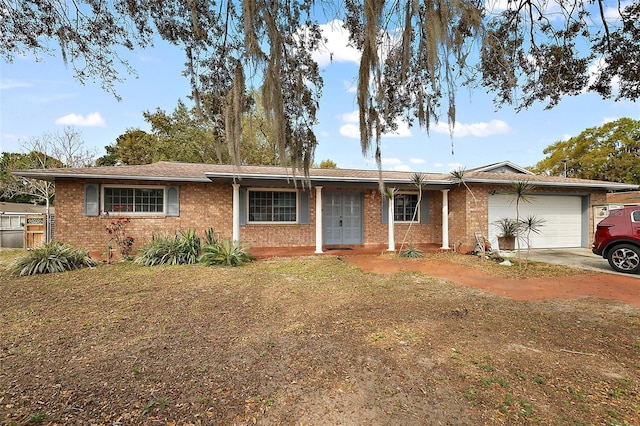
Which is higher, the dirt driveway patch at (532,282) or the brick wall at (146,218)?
the brick wall at (146,218)

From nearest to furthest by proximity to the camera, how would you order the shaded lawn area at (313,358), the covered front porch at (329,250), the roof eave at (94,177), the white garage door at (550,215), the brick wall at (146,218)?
the shaded lawn area at (313,358) < the roof eave at (94,177) < the brick wall at (146,218) < the covered front porch at (329,250) < the white garage door at (550,215)

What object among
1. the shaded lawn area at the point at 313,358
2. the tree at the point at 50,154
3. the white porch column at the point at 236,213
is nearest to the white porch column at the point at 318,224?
the white porch column at the point at 236,213

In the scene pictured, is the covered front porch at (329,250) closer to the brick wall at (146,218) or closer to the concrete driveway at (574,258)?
the brick wall at (146,218)

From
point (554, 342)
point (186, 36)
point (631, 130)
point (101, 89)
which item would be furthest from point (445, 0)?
point (631, 130)

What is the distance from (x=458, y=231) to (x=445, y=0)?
8.81m

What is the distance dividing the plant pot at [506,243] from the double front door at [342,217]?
180 inches

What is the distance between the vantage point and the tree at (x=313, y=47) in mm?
2955

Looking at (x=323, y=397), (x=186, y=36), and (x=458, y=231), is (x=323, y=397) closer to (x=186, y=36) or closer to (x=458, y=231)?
(x=186, y=36)

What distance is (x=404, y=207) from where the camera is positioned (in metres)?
11.6

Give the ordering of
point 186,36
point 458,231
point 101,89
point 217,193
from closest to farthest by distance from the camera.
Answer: point 186,36 < point 101,89 < point 217,193 < point 458,231

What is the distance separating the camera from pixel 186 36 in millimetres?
3453

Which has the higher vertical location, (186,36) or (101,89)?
(186,36)

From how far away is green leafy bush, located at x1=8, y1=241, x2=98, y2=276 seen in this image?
661cm

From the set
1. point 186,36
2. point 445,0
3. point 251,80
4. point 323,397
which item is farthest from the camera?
point 186,36
